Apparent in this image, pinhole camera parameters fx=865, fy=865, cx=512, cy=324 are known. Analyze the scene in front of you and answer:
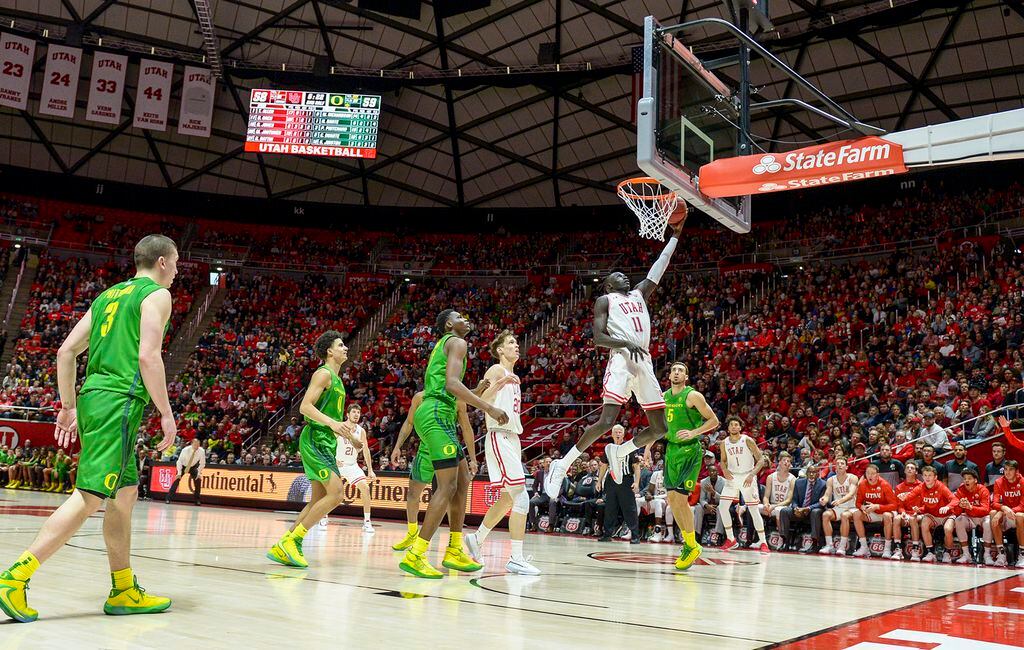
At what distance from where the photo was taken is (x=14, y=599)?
3.99m

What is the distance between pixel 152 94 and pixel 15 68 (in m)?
3.56

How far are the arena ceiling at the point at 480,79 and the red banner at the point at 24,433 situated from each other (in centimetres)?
1075

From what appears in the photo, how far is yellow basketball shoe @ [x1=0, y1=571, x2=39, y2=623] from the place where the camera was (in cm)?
395

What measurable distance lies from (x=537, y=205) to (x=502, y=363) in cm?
2502

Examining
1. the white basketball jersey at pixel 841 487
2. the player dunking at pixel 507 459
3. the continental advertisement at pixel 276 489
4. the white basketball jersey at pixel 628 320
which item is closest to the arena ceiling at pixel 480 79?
the white basketball jersey at pixel 841 487

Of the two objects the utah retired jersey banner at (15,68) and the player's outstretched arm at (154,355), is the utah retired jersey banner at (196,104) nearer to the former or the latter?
the utah retired jersey banner at (15,68)

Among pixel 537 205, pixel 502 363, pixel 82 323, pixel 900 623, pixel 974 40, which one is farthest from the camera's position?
pixel 537 205

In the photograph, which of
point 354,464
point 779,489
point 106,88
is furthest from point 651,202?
point 106,88

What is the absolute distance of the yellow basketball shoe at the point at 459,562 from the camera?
23.3 ft

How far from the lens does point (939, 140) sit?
887 centimetres

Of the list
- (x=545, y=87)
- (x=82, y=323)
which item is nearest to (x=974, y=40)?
(x=545, y=87)

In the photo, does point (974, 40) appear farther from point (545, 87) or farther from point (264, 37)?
point (264, 37)

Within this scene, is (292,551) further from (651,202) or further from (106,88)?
(106,88)

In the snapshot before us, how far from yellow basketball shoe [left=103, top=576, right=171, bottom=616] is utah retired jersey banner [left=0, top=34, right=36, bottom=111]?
2411cm
